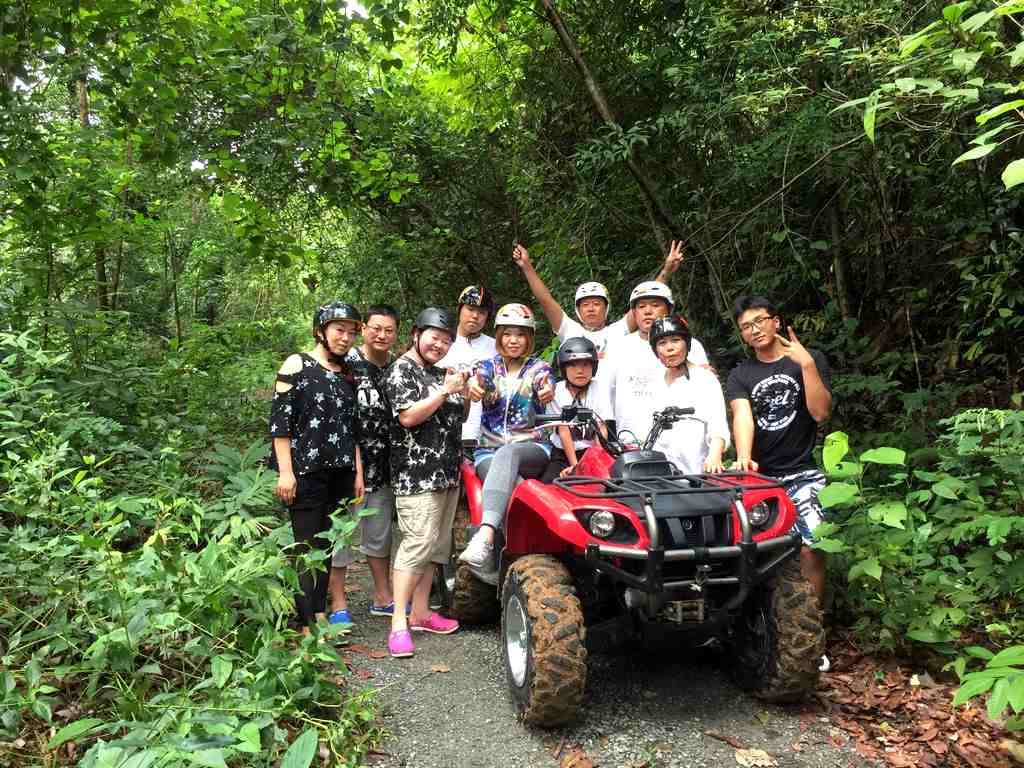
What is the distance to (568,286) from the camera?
779cm

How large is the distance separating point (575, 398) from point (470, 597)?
147 centimetres

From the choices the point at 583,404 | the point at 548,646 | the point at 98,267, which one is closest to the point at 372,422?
the point at 583,404

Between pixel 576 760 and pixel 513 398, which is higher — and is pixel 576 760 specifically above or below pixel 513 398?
below

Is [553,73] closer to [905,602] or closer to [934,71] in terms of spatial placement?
[934,71]

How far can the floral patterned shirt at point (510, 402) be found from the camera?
436 centimetres

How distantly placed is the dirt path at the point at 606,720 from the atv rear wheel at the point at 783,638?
0.56 ft

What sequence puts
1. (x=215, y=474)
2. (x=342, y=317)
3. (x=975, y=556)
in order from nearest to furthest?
(x=975, y=556) → (x=342, y=317) → (x=215, y=474)

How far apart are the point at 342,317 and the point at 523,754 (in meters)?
2.59

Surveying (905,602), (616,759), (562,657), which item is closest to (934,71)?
(905,602)

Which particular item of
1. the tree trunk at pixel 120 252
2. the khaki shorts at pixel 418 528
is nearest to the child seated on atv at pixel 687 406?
the khaki shorts at pixel 418 528

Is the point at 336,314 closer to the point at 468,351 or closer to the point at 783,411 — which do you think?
the point at 468,351

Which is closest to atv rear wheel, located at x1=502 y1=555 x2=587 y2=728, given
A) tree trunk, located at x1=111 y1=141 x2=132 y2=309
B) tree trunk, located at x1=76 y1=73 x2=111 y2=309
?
tree trunk, located at x1=111 y1=141 x2=132 y2=309

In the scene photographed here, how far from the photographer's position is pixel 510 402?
4.38 meters

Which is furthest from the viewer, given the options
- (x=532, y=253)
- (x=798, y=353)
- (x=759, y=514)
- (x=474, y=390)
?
(x=532, y=253)
